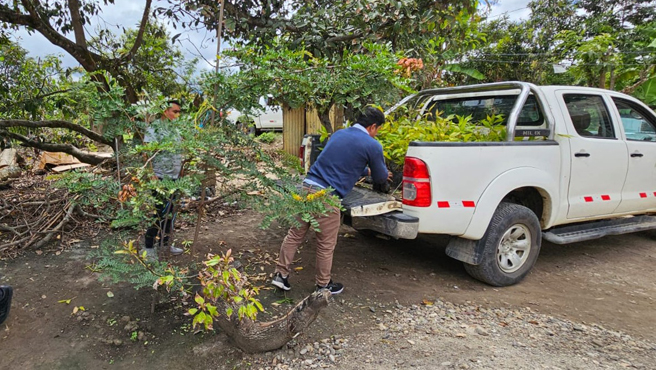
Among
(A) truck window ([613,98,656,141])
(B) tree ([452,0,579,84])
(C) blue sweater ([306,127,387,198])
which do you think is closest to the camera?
(C) blue sweater ([306,127,387,198])

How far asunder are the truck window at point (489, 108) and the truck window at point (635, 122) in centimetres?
124

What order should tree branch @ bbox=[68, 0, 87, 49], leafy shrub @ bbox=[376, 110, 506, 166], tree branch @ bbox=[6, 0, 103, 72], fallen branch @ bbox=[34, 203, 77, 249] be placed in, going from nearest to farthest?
leafy shrub @ bbox=[376, 110, 506, 166], fallen branch @ bbox=[34, 203, 77, 249], tree branch @ bbox=[6, 0, 103, 72], tree branch @ bbox=[68, 0, 87, 49]

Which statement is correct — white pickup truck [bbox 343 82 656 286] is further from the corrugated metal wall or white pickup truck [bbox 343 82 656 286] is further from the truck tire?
the corrugated metal wall

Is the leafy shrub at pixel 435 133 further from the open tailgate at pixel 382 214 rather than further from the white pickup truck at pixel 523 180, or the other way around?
the open tailgate at pixel 382 214

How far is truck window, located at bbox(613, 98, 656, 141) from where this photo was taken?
183 inches

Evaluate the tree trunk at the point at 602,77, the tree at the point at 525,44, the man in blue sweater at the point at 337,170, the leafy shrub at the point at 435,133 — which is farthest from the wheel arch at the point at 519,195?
the tree at the point at 525,44

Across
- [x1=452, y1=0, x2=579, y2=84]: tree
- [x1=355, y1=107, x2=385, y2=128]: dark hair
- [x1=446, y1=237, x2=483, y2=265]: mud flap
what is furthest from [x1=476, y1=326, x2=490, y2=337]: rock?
Answer: [x1=452, y1=0, x2=579, y2=84]: tree

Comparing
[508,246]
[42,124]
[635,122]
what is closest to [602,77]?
[635,122]

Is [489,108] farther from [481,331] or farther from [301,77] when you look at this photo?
[301,77]

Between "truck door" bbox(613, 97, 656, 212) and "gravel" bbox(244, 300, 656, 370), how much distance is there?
7.31 feet

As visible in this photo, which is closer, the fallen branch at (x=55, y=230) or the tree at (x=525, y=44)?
the fallen branch at (x=55, y=230)

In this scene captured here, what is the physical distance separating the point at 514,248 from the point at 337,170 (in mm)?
1922

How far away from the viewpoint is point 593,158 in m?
4.14

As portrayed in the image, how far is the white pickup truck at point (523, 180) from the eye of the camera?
10.9ft
